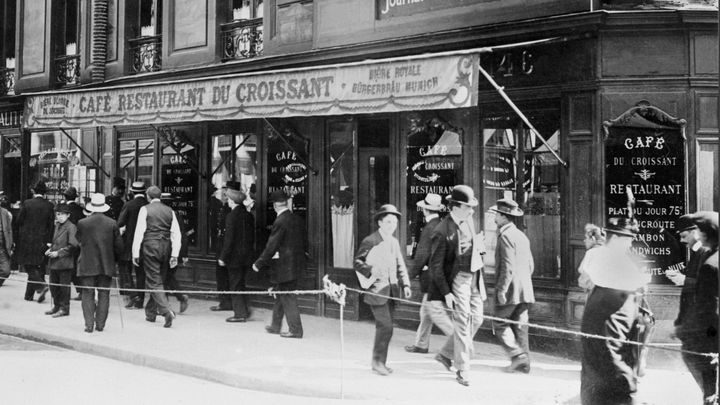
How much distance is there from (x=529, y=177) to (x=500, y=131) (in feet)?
2.58

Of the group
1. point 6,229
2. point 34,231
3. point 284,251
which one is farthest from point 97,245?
point 6,229

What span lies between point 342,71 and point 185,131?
5.61 meters

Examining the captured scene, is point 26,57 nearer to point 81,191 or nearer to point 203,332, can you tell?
point 81,191

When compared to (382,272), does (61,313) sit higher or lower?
lower

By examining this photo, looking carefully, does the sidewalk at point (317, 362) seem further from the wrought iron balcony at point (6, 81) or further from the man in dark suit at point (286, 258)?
the wrought iron balcony at point (6, 81)

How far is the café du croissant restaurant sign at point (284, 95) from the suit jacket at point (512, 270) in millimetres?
1654

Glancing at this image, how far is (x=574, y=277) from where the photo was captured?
31.8ft

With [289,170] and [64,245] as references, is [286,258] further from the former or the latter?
[64,245]

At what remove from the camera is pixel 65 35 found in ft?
63.4

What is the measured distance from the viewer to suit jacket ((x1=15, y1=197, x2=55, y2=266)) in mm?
13758

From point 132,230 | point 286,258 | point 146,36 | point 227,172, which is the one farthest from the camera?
point 146,36

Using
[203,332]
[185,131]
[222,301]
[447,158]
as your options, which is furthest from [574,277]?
[185,131]

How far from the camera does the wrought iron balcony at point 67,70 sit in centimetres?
1858

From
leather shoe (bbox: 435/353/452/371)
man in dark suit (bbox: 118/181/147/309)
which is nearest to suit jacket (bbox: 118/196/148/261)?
man in dark suit (bbox: 118/181/147/309)
